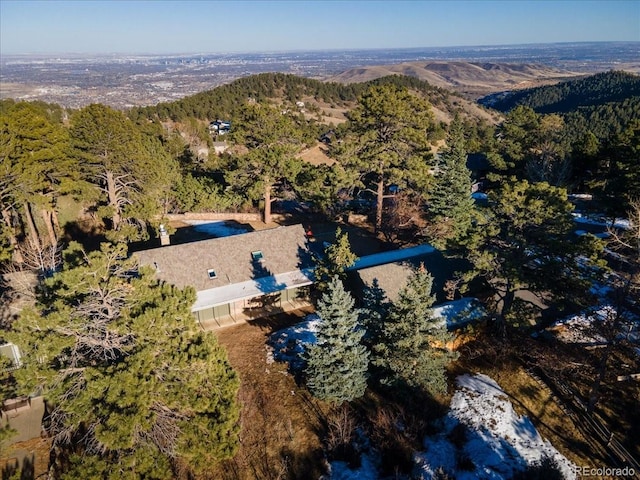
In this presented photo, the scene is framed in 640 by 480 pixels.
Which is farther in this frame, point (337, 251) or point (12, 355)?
point (337, 251)

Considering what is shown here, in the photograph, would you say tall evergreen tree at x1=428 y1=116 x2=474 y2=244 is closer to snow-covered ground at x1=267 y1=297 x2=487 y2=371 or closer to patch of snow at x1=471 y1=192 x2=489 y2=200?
snow-covered ground at x1=267 y1=297 x2=487 y2=371

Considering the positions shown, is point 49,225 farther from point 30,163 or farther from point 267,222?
point 267,222

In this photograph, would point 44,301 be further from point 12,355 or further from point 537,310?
point 537,310

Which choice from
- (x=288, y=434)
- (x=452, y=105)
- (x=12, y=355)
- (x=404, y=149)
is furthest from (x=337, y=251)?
(x=452, y=105)

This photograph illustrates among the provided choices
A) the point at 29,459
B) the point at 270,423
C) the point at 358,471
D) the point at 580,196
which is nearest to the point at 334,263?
the point at 270,423

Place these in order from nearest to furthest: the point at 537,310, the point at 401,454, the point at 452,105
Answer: the point at 401,454
the point at 537,310
the point at 452,105

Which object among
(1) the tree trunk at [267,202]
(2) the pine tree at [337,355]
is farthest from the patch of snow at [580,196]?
(2) the pine tree at [337,355]
